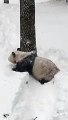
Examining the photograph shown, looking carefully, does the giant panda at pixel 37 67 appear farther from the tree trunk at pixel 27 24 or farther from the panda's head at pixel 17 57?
the tree trunk at pixel 27 24

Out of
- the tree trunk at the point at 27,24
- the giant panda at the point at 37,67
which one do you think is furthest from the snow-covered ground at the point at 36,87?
the tree trunk at the point at 27,24

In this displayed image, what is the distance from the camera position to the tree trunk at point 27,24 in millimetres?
9578

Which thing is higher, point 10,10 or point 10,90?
point 10,90

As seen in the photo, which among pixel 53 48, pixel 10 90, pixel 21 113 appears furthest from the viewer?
pixel 53 48

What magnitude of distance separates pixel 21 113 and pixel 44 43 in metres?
5.11

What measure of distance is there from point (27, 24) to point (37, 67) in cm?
177

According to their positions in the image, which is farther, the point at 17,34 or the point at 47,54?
the point at 17,34

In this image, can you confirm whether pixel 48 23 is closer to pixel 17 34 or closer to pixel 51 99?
pixel 17 34

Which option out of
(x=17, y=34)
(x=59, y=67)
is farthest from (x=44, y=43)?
(x=59, y=67)

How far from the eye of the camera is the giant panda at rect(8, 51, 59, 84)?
836cm

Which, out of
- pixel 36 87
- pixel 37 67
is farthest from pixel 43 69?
pixel 36 87

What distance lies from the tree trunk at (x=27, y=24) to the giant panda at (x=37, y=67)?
1.06 metres

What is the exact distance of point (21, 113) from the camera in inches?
263

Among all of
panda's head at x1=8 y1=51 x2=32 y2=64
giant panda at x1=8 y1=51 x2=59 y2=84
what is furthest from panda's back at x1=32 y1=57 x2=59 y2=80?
panda's head at x1=8 y1=51 x2=32 y2=64
